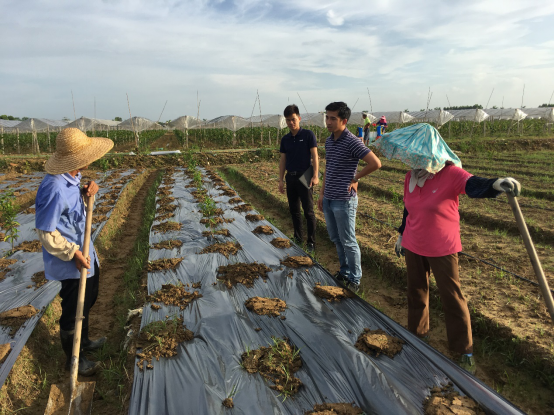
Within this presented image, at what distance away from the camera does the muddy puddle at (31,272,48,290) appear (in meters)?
3.61

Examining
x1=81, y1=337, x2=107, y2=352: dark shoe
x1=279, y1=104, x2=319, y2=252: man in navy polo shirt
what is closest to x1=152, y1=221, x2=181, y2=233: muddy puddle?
x1=279, y1=104, x2=319, y2=252: man in navy polo shirt

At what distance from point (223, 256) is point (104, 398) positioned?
199 centimetres

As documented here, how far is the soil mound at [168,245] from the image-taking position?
442 centimetres

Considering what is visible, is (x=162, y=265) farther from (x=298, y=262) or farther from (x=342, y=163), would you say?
(x=342, y=163)

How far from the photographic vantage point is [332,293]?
301cm

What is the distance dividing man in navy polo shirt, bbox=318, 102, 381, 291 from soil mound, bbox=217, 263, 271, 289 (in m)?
0.93

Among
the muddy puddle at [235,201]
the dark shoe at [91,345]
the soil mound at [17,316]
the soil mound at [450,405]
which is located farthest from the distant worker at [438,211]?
the muddy puddle at [235,201]

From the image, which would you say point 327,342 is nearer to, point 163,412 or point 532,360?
point 163,412

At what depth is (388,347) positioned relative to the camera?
2281 mm

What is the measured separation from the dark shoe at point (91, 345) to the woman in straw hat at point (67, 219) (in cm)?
16

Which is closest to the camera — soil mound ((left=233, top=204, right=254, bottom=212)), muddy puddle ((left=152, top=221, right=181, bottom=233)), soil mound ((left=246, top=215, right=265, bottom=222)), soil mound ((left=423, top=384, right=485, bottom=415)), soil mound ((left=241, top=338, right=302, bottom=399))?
soil mound ((left=423, top=384, right=485, bottom=415))

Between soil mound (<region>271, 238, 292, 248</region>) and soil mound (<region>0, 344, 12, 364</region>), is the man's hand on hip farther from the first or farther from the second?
soil mound (<region>271, 238, 292, 248</region>)

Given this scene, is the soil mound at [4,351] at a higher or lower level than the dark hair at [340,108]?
lower

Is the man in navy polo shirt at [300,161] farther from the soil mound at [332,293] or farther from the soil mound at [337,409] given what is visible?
the soil mound at [337,409]
